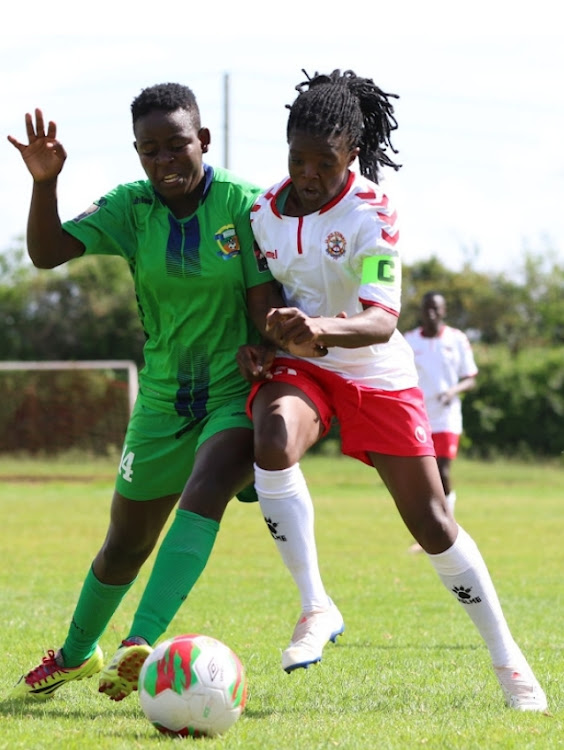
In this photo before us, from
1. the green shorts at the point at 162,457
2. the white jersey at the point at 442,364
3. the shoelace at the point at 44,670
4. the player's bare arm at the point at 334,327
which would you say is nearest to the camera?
the player's bare arm at the point at 334,327

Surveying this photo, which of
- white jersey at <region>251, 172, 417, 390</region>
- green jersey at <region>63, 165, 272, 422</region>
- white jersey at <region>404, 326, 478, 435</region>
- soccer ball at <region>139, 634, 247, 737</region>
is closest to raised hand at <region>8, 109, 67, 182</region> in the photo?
green jersey at <region>63, 165, 272, 422</region>

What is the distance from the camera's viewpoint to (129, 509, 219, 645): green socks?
496 centimetres

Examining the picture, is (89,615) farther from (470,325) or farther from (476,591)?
(470,325)

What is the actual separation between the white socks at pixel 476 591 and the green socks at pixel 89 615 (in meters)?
1.53

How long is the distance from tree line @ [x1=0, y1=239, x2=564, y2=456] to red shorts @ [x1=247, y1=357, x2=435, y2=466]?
22368 millimetres

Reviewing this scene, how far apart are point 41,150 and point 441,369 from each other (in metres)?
9.49

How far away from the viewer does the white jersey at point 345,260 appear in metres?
5.01

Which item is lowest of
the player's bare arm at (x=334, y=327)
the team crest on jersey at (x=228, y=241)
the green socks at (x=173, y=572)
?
the green socks at (x=173, y=572)

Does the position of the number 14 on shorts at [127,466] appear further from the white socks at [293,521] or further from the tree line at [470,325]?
the tree line at [470,325]

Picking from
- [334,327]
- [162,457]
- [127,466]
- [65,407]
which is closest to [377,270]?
[334,327]

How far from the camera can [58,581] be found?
11.0 metres

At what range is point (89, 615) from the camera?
18.6 ft

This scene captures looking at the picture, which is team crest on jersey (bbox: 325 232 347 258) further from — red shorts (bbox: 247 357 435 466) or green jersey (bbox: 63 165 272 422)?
red shorts (bbox: 247 357 435 466)

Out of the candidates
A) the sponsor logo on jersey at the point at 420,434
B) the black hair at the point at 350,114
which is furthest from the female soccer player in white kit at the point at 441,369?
the sponsor logo on jersey at the point at 420,434
